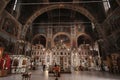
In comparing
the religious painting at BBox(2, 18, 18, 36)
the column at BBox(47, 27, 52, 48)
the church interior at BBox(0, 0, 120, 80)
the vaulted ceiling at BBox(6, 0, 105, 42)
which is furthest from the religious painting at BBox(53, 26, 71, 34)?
the religious painting at BBox(2, 18, 18, 36)

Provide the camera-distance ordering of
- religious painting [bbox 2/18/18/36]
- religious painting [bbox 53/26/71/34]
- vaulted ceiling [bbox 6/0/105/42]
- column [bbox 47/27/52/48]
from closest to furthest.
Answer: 1. religious painting [bbox 2/18/18/36]
2. vaulted ceiling [bbox 6/0/105/42]
3. column [bbox 47/27/52/48]
4. religious painting [bbox 53/26/71/34]

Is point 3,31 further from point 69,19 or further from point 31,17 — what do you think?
point 69,19

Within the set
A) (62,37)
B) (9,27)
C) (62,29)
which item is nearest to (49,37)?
(62,37)

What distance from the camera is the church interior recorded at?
13078 mm

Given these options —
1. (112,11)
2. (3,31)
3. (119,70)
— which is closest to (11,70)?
(3,31)

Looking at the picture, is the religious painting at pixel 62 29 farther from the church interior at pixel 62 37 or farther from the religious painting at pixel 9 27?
the religious painting at pixel 9 27

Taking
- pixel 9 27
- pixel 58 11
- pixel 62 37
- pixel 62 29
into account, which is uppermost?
pixel 58 11

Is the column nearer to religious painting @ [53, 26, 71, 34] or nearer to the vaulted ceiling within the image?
religious painting @ [53, 26, 71, 34]

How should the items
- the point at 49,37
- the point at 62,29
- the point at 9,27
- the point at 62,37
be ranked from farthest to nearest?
1. the point at 62,37
2. the point at 62,29
3. the point at 49,37
4. the point at 9,27

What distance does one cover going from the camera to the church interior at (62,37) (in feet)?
42.9

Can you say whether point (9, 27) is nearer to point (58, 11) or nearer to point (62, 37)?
point (58, 11)

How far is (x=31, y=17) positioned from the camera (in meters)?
19.7

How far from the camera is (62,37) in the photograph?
81.9 feet

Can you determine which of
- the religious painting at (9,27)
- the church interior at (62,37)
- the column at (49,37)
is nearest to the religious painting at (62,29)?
the church interior at (62,37)
